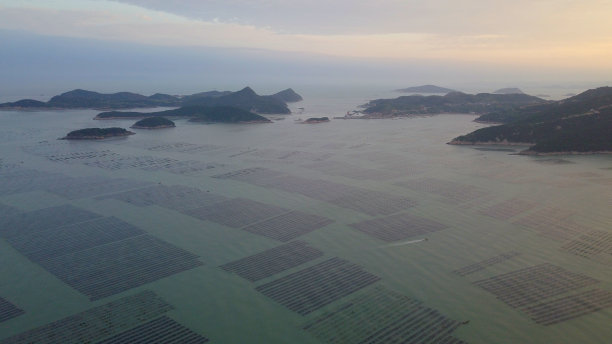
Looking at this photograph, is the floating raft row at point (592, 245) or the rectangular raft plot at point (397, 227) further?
the rectangular raft plot at point (397, 227)

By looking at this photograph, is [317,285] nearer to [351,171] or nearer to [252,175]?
[252,175]

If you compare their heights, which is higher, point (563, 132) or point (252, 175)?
point (563, 132)

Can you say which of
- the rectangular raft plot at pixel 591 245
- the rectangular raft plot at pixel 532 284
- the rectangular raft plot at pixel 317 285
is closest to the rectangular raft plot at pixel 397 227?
the rectangular raft plot at pixel 317 285

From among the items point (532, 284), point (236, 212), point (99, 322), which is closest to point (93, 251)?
point (99, 322)

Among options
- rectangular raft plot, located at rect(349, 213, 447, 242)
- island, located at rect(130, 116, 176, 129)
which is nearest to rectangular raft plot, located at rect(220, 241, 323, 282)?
rectangular raft plot, located at rect(349, 213, 447, 242)

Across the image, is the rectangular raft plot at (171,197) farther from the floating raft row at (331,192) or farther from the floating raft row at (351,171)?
the floating raft row at (351,171)

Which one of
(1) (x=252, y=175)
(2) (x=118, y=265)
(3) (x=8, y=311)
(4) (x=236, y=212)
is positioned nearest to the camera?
(3) (x=8, y=311)

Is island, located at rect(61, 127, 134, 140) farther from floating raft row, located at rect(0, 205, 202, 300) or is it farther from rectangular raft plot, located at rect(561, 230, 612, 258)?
rectangular raft plot, located at rect(561, 230, 612, 258)
